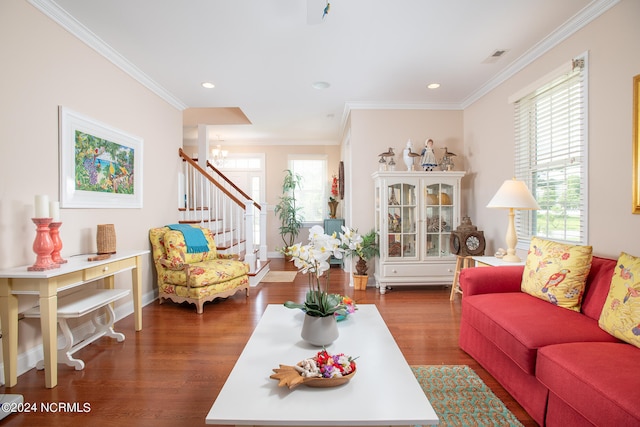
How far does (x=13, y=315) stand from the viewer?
190cm

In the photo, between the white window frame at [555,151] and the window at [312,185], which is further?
the window at [312,185]

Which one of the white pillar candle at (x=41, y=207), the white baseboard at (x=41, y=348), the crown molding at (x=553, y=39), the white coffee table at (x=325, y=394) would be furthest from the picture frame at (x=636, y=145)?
the white baseboard at (x=41, y=348)

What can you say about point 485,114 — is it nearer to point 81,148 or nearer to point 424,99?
point 424,99

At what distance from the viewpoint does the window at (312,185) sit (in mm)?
6961

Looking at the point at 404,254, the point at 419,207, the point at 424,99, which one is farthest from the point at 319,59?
the point at 404,254

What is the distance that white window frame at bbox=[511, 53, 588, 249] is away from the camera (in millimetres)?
2471

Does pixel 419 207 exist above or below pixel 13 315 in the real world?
above

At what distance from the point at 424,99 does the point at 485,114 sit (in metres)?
0.81

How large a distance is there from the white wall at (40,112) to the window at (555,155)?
4055 millimetres

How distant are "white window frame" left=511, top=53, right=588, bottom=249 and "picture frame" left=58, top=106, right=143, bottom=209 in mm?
Answer: 4047

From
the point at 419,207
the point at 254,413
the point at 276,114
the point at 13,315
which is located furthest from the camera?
the point at 276,114

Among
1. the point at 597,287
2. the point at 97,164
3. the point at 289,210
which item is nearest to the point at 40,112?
the point at 97,164

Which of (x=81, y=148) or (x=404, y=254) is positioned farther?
(x=404, y=254)

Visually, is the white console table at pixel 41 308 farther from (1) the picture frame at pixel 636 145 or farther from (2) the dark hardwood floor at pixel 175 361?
(1) the picture frame at pixel 636 145
